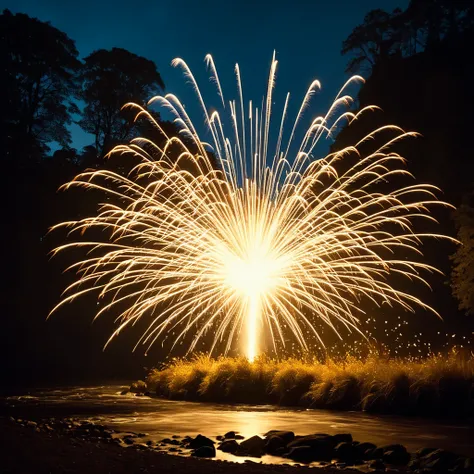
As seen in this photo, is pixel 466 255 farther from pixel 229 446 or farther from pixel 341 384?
pixel 229 446

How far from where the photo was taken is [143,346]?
48625 mm

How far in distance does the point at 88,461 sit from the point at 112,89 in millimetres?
43159

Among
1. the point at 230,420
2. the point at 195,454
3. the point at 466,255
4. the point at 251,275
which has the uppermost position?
the point at 466,255

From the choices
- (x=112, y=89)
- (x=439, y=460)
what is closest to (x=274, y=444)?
(x=439, y=460)

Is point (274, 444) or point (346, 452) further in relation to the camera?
point (274, 444)

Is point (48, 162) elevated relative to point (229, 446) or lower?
elevated

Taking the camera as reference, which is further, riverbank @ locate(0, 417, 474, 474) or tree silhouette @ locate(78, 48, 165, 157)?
tree silhouette @ locate(78, 48, 165, 157)

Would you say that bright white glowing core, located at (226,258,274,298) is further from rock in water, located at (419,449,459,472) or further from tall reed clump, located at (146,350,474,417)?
rock in water, located at (419,449,459,472)

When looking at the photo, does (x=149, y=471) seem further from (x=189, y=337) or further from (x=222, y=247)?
(x=189, y=337)

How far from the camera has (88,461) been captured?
9688 millimetres

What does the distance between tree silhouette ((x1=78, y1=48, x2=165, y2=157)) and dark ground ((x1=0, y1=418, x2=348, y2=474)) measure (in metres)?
40.1

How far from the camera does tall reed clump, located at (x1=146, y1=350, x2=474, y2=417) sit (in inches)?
762

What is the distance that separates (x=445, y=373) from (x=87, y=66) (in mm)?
39017

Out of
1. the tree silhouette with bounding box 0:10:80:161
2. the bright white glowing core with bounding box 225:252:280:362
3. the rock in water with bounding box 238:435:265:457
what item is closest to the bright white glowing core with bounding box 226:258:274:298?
the bright white glowing core with bounding box 225:252:280:362
